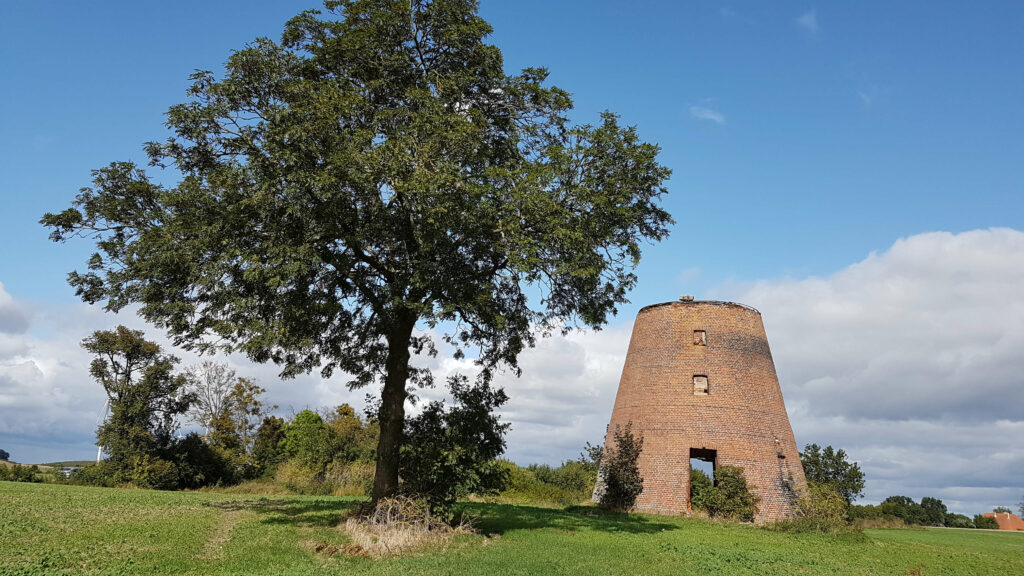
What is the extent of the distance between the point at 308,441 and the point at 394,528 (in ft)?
69.5

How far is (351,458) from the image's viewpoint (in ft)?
97.2

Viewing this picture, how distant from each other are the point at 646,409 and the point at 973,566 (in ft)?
44.0

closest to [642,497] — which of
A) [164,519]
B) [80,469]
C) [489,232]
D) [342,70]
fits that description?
[489,232]

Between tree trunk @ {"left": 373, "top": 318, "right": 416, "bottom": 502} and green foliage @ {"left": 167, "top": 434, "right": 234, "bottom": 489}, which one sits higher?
tree trunk @ {"left": 373, "top": 318, "right": 416, "bottom": 502}

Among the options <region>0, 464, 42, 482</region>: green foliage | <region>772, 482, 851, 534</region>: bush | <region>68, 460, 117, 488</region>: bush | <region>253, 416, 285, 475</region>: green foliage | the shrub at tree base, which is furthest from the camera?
<region>253, 416, 285, 475</region>: green foliage

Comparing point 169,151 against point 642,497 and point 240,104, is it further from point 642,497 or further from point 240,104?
point 642,497

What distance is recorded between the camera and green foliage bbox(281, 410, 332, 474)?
29.4m

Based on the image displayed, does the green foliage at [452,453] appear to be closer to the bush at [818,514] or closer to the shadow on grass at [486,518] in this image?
the shadow on grass at [486,518]

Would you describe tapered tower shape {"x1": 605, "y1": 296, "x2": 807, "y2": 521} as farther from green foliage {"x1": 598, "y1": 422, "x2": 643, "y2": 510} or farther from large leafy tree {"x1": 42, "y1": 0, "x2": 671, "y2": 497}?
large leafy tree {"x1": 42, "y1": 0, "x2": 671, "y2": 497}

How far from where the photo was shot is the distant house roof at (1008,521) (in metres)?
40.5

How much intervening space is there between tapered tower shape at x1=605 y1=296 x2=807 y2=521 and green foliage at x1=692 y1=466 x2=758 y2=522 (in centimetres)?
52

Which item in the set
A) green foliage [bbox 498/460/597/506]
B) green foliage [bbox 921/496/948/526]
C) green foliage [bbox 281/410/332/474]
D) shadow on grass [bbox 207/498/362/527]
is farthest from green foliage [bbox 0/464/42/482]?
green foliage [bbox 921/496/948/526]

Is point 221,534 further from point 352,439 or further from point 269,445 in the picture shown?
point 269,445

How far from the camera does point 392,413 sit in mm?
15453
